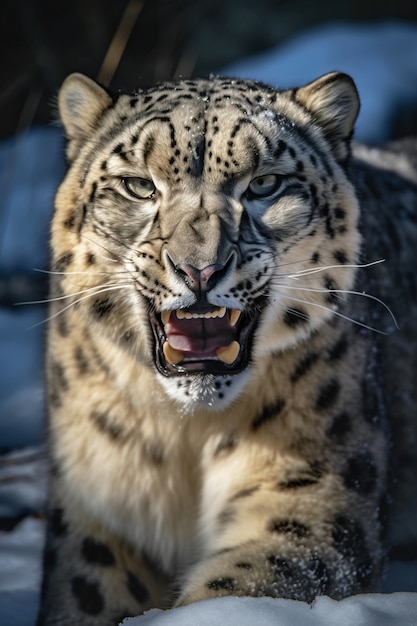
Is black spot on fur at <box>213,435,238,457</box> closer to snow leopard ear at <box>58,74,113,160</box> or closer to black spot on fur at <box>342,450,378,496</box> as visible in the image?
black spot on fur at <box>342,450,378,496</box>

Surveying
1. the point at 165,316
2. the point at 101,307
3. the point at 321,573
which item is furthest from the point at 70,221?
the point at 321,573

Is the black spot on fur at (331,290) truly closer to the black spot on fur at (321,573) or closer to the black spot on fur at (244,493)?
the black spot on fur at (244,493)

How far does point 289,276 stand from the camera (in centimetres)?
292

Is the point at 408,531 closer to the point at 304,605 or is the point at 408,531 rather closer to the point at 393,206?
the point at 393,206

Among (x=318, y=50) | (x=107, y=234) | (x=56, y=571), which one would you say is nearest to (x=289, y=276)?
(x=107, y=234)

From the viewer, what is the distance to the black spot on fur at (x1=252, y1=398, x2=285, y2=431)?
3193 mm

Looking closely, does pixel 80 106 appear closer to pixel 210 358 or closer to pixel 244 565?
pixel 210 358

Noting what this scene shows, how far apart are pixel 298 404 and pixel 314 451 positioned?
0.49ft

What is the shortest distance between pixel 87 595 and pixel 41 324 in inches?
40.7

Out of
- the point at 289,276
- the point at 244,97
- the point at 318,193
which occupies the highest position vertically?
the point at 244,97

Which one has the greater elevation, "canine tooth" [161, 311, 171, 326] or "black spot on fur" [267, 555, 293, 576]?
"canine tooth" [161, 311, 171, 326]

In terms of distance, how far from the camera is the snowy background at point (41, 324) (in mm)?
2402

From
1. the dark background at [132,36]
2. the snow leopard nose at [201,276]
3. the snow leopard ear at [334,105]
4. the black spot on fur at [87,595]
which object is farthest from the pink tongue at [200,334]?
the dark background at [132,36]

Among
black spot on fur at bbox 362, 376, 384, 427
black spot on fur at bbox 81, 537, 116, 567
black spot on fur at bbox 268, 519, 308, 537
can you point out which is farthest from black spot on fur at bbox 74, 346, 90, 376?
black spot on fur at bbox 362, 376, 384, 427
